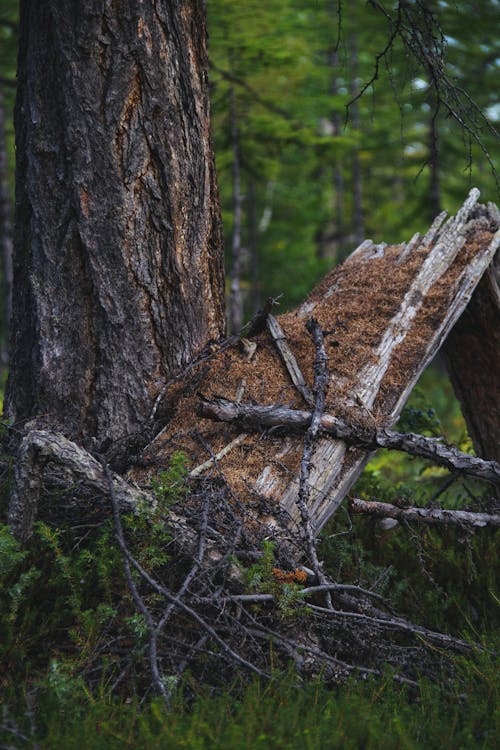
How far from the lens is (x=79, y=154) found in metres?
3.96

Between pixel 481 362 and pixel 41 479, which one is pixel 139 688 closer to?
pixel 41 479

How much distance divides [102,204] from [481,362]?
3322mm

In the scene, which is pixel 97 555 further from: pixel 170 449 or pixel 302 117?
pixel 302 117

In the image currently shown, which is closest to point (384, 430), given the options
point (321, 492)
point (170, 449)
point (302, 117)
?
point (321, 492)

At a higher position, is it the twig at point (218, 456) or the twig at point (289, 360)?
the twig at point (289, 360)

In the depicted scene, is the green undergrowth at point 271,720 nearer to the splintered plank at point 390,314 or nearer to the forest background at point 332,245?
the forest background at point 332,245

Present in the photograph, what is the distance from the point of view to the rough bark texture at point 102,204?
3.94m

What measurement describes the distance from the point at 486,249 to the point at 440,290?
0.57 meters

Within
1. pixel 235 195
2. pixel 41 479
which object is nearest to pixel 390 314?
pixel 41 479

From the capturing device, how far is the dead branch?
3.88 meters

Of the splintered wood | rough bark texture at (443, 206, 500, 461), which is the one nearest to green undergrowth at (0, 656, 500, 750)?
the splintered wood

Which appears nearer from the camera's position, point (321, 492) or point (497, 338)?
point (321, 492)

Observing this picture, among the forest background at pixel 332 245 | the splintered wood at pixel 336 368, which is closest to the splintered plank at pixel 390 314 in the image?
the splintered wood at pixel 336 368

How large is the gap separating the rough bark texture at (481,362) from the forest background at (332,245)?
1.81 feet
